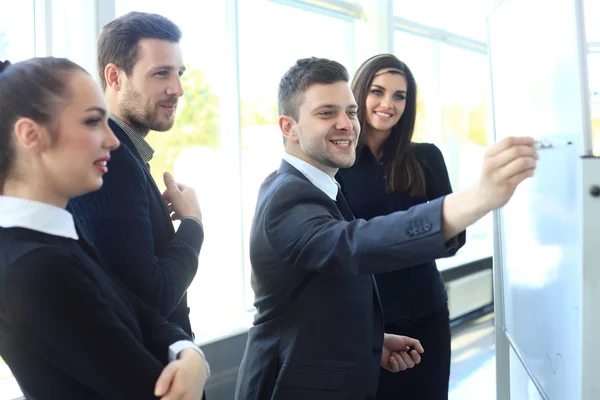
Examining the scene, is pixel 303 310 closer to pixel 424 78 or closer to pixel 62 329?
pixel 62 329

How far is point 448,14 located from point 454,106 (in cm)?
92

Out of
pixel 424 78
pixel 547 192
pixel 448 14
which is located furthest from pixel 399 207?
pixel 448 14

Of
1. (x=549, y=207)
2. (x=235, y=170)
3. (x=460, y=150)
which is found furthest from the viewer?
(x=460, y=150)

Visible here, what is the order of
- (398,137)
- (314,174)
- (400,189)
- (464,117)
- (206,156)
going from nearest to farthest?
(314,174), (400,189), (398,137), (206,156), (464,117)

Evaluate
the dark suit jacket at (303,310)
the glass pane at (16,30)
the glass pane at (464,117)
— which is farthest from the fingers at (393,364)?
the glass pane at (464,117)

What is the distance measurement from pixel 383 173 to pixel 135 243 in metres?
1.31

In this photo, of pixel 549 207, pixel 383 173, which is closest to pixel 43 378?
pixel 549 207

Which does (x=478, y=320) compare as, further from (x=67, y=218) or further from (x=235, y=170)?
(x=67, y=218)

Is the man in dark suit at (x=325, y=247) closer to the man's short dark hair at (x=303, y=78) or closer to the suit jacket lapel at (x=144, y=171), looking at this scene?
the man's short dark hair at (x=303, y=78)

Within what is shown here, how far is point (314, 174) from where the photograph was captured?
1.54 metres

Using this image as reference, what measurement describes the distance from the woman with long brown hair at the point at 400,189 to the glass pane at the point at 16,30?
1300 mm

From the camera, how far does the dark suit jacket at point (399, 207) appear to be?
6.95 feet

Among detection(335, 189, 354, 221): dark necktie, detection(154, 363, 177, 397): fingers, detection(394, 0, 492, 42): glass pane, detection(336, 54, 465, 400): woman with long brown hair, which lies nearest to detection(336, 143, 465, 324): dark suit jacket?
detection(336, 54, 465, 400): woman with long brown hair

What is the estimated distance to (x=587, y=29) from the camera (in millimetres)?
1461
